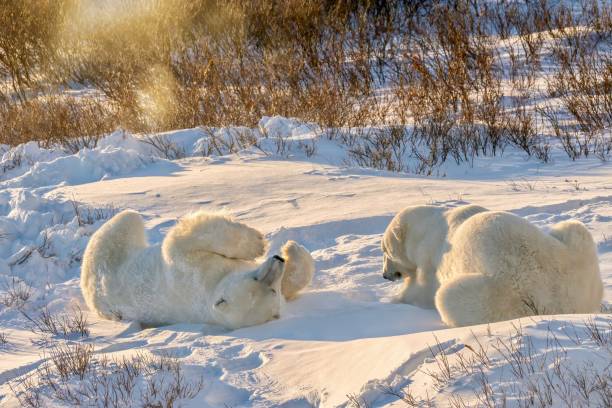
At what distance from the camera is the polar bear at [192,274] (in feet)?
15.0

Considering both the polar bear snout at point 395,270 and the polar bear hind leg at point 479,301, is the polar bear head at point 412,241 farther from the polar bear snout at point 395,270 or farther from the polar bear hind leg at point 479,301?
the polar bear hind leg at point 479,301

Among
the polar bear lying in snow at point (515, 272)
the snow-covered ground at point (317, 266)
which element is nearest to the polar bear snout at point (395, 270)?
→ the snow-covered ground at point (317, 266)

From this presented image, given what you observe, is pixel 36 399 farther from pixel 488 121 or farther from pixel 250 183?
pixel 488 121

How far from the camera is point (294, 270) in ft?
16.4

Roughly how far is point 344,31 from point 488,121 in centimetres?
615

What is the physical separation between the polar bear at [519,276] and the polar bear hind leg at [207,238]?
1.30m

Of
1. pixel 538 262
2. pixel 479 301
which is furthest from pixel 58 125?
pixel 538 262

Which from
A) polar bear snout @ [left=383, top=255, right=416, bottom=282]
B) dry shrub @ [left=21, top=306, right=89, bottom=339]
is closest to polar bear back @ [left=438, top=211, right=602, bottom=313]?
polar bear snout @ [left=383, top=255, right=416, bottom=282]

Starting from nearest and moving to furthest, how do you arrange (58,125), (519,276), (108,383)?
(108,383)
(519,276)
(58,125)

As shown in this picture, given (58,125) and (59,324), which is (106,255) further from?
(58,125)

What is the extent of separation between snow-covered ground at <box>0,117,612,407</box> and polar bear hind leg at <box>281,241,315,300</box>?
4.1 inches

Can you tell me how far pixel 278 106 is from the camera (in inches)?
442

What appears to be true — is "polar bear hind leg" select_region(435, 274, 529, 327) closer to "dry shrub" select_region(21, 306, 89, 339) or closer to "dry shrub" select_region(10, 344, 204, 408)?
"dry shrub" select_region(10, 344, 204, 408)

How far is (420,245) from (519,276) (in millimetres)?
856
